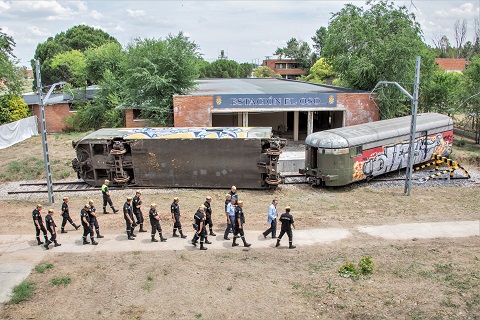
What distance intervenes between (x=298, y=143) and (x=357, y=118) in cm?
486

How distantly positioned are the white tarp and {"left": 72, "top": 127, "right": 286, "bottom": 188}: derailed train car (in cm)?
1536

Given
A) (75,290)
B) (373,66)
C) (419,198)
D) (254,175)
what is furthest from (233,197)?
(373,66)

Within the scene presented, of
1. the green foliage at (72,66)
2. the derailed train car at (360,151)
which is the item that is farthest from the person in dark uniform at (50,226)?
the green foliage at (72,66)

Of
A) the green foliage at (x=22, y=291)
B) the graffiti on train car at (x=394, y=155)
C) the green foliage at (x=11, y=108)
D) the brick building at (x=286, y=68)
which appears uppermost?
the brick building at (x=286, y=68)

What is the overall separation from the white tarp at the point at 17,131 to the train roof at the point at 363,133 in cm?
2498

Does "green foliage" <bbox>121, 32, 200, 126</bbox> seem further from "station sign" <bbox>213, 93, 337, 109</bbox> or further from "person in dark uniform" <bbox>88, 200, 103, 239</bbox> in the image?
"person in dark uniform" <bbox>88, 200, 103, 239</bbox>

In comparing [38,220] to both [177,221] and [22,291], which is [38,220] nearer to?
[22,291]

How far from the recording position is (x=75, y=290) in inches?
447

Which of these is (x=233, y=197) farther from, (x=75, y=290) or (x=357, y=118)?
(x=357, y=118)

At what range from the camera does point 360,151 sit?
20906 mm

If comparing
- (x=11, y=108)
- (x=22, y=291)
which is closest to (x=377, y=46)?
(x=22, y=291)

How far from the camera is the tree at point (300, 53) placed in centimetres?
9500

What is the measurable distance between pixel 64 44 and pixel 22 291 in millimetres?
75872

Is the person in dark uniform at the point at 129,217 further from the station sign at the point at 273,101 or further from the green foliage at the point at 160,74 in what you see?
the green foliage at the point at 160,74
